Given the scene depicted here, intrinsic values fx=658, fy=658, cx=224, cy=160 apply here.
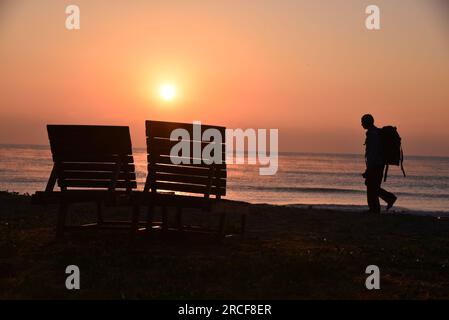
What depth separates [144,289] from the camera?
6.28m

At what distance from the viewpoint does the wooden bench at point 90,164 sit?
8.35 meters

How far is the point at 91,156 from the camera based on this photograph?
8578 mm

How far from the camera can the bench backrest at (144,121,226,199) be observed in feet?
27.5

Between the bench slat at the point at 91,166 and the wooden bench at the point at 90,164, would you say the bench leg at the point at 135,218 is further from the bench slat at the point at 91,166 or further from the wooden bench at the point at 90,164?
the bench slat at the point at 91,166

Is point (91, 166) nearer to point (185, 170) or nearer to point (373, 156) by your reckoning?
point (185, 170)

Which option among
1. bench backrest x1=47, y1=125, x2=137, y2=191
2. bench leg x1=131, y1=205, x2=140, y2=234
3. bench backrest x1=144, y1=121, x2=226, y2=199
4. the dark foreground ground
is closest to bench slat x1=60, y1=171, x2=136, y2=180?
bench backrest x1=47, y1=125, x2=137, y2=191

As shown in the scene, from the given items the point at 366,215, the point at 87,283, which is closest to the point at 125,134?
the point at 87,283

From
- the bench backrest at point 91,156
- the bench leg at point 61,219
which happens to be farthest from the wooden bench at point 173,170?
the bench leg at point 61,219

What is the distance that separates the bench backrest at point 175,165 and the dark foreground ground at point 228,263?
0.82 m

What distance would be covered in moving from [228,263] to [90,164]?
2457mm

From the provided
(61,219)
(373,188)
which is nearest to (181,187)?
(61,219)
